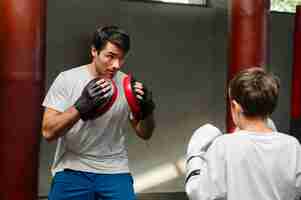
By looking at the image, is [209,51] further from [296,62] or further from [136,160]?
[136,160]

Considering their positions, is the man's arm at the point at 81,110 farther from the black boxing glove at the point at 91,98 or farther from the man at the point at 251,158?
the man at the point at 251,158

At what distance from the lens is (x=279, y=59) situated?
Result: 563 centimetres

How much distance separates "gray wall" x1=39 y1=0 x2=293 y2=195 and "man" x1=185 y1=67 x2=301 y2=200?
10.1 ft

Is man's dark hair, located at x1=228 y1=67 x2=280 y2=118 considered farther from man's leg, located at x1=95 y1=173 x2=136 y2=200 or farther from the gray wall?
the gray wall

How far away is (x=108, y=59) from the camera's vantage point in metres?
2.68

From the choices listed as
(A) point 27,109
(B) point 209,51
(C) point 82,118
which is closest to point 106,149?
(C) point 82,118

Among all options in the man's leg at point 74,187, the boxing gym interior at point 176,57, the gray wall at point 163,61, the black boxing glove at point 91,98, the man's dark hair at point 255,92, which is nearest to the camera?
the man's dark hair at point 255,92

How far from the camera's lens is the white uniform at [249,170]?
1.69 m

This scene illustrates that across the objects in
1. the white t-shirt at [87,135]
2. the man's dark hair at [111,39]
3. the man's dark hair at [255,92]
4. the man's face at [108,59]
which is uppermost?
the man's dark hair at [111,39]

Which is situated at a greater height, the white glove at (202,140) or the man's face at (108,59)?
the man's face at (108,59)

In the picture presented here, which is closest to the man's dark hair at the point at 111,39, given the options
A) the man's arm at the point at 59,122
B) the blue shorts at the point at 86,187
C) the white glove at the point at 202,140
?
the man's arm at the point at 59,122

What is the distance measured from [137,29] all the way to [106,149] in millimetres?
2472

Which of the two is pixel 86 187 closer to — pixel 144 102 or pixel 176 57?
pixel 144 102

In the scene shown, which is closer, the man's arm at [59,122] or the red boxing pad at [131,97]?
the man's arm at [59,122]
